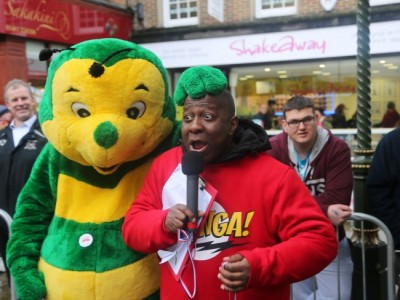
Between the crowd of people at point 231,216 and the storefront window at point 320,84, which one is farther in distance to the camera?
the storefront window at point 320,84

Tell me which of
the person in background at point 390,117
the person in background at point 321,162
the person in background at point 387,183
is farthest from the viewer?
the person in background at point 390,117

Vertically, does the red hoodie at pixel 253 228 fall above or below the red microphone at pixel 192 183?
below

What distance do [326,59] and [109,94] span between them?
10.2 m

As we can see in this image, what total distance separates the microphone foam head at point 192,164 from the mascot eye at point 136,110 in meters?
0.61

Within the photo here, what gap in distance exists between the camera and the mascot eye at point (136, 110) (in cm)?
229

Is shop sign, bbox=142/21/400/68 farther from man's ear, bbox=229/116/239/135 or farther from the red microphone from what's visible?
the red microphone

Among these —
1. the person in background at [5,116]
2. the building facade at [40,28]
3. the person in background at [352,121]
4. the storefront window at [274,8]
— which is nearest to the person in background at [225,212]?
the person in background at [5,116]

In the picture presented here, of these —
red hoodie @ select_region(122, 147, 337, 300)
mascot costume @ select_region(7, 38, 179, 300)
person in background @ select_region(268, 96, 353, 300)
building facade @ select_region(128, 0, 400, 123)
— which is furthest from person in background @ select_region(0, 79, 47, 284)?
building facade @ select_region(128, 0, 400, 123)

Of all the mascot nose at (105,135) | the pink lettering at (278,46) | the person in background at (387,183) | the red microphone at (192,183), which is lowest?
the person in background at (387,183)

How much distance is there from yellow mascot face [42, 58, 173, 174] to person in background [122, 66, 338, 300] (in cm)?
32

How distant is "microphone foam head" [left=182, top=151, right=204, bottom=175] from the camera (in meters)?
1.73

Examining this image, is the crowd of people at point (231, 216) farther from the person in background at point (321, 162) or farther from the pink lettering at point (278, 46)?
the pink lettering at point (278, 46)

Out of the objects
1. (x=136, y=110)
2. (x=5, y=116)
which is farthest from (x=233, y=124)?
(x=5, y=116)

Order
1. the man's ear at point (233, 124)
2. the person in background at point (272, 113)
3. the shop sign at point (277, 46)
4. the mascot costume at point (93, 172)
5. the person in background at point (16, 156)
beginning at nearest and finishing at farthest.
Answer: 1. the man's ear at point (233, 124)
2. the mascot costume at point (93, 172)
3. the person in background at point (16, 156)
4. the shop sign at point (277, 46)
5. the person in background at point (272, 113)
